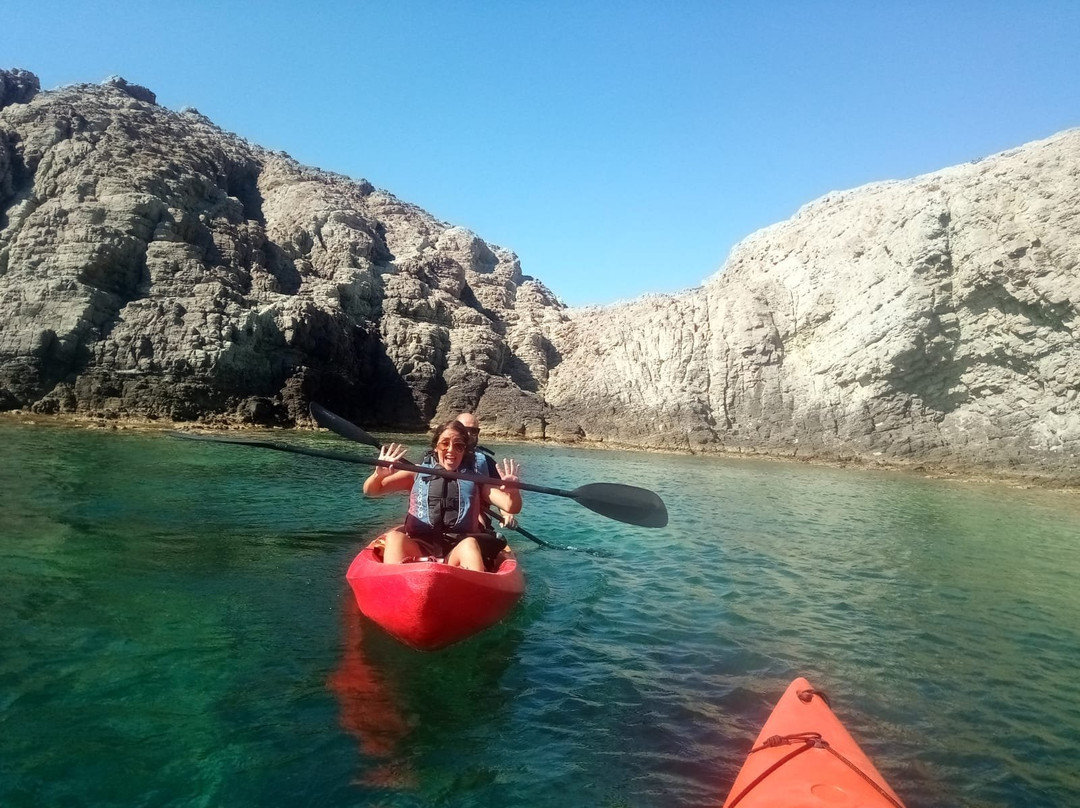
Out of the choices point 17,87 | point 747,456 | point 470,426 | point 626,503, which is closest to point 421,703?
point 626,503

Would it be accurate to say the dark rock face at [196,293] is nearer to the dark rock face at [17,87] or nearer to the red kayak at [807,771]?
the dark rock face at [17,87]

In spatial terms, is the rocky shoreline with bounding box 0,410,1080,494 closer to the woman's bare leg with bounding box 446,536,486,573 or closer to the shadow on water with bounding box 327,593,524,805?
the woman's bare leg with bounding box 446,536,486,573

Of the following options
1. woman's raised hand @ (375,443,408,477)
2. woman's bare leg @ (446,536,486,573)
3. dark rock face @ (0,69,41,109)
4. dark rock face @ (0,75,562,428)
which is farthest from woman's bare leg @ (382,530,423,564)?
dark rock face @ (0,69,41,109)

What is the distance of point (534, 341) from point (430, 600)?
1291 inches

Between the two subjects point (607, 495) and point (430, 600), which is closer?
point (430, 600)

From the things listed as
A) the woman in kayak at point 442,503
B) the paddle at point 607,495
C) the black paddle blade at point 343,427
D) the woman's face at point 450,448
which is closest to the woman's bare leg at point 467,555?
the woman in kayak at point 442,503

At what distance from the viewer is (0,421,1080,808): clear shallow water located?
A: 11.3ft

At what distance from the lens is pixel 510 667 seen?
4.87 meters

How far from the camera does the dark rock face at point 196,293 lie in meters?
23.4

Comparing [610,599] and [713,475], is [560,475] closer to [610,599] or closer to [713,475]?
[713,475]

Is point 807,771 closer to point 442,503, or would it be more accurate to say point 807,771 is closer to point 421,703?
point 421,703

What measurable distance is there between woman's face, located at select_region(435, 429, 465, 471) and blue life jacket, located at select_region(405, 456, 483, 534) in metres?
0.14

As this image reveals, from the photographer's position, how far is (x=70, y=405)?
22516mm

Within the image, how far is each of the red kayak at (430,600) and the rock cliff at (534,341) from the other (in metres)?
21.8
